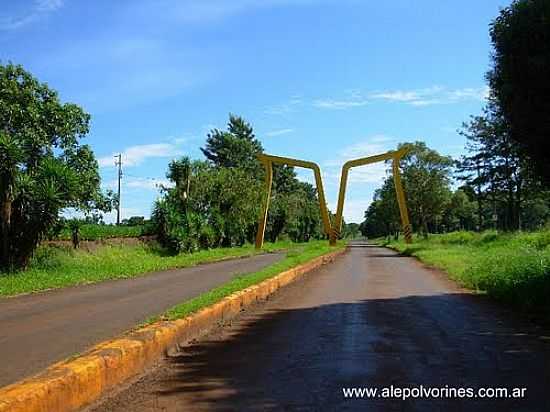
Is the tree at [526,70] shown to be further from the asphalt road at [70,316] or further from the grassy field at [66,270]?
the grassy field at [66,270]

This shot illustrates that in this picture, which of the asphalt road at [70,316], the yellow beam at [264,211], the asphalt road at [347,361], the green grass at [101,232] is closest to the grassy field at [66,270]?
the asphalt road at [70,316]

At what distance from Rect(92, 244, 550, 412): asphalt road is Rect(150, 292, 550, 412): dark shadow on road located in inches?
0.4

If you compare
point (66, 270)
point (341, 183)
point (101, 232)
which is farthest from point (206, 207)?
point (66, 270)

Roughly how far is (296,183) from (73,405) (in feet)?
312

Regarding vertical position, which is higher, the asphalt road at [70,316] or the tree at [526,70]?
the tree at [526,70]

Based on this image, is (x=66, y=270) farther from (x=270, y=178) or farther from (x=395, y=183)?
(x=395, y=183)

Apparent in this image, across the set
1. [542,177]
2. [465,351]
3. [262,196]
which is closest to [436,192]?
[262,196]

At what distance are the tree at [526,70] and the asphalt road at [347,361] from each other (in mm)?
3139

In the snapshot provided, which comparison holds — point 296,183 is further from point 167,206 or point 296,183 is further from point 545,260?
point 545,260

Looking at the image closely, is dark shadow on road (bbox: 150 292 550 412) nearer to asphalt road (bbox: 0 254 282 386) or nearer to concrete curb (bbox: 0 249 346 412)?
concrete curb (bbox: 0 249 346 412)

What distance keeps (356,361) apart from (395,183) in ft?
147

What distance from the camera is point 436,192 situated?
193 ft

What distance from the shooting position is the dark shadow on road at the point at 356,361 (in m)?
5.12

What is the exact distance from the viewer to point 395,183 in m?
50.2
